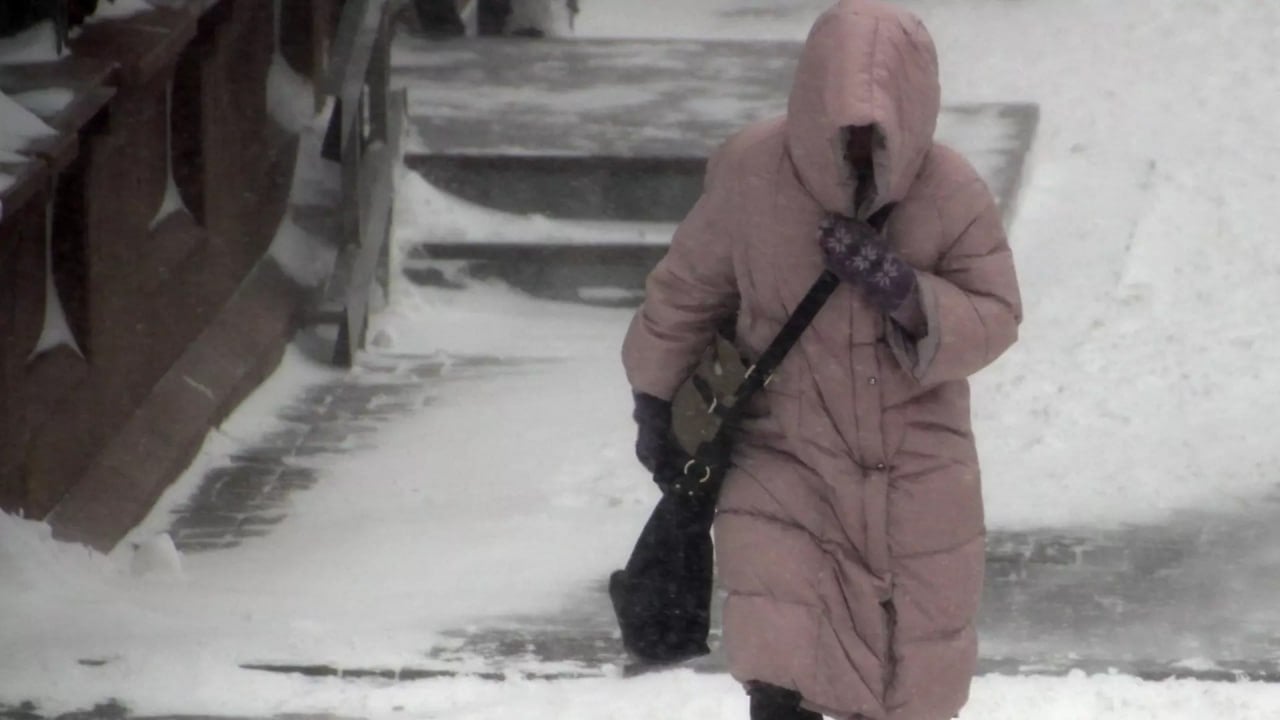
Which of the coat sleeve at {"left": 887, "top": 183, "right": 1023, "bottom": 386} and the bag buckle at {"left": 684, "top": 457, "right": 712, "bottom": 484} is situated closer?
the coat sleeve at {"left": 887, "top": 183, "right": 1023, "bottom": 386}

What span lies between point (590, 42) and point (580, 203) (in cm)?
296

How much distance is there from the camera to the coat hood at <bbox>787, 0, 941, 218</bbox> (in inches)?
128

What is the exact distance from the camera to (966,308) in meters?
3.36

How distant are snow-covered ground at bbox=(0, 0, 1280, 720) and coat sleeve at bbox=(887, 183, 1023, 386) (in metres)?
1.38

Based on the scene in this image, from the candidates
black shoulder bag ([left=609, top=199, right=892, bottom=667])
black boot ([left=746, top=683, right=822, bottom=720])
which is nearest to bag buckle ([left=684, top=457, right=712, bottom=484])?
black shoulder bag ([left=609, top=199, right=892, bottom=667])

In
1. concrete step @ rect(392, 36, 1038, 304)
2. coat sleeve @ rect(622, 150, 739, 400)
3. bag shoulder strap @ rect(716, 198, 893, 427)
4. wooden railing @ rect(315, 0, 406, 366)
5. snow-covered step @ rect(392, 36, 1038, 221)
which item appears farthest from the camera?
snow-covered step @ rect(392, 36, 1038, 221)

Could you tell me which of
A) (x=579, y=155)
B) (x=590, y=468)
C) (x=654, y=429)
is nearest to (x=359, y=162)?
(x=579, y=155)

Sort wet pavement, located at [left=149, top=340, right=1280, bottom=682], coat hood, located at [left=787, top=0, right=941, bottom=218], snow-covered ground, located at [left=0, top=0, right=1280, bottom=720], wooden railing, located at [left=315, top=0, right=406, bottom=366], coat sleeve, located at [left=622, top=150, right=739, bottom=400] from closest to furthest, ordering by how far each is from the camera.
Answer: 1. coat hood, located at [left=787, top=0, right=941, bottom=218]
2. coat sleeve, located at [left=622, top=150, right=739, bottom=400]
3. snow-covered ground, located at [left=0, top=0, right=1280, bottom=720]
4. wet pavement, located at [left=149, top=340, right=1280, bottom=682]
5. wooden railing, located at [left=315, top=0, right=406, bottom=366]

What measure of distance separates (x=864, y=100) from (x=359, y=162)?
16.9 feet

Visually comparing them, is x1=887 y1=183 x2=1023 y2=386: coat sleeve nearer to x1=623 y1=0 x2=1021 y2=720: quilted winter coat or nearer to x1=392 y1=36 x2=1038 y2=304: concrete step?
x1=623 y1=0 x2=1021 y2=720: quilted winter coat

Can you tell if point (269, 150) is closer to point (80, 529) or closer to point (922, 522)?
point (80, 529)

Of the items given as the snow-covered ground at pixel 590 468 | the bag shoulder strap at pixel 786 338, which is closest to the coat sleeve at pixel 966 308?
the bag shoulder strap at pixel 786 338

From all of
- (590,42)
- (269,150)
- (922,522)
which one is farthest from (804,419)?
(590,42)

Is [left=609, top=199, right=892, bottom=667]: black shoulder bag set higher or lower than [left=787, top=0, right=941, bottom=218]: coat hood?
lower
